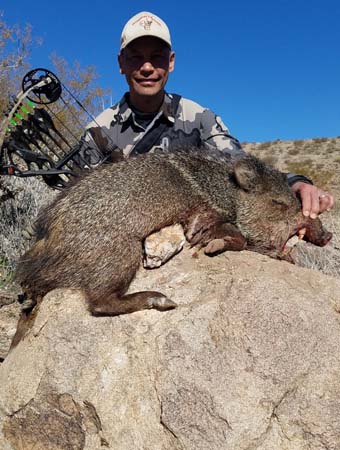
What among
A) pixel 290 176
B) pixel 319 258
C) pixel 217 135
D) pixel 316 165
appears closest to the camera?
pixel 290 176

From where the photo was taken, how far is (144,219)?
3.06 meters

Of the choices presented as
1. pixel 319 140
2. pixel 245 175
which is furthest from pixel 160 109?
pixel 319 140

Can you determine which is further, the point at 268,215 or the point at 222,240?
the point at 268,215

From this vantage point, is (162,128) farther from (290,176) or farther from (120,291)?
(120,291)

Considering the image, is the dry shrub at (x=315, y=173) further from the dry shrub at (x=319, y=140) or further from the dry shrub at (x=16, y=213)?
the dry shrub at (x=16, y=213)

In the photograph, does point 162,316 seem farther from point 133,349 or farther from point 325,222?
point 325,222

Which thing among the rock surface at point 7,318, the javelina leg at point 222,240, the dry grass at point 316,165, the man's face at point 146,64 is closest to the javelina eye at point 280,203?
the javelina leg at point 222,240

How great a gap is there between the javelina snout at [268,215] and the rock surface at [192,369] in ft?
1.43

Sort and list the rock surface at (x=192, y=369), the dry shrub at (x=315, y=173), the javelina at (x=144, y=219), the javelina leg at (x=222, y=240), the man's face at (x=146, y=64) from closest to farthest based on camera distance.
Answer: the rock surface at (x=192, y=369), the javelina at (x=144, y=219), the javelina leg at (x=222, y=240), the man's face at (x=146, y=64), the dry shrub at (x=315, y=173)

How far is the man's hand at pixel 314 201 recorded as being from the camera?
3414mm

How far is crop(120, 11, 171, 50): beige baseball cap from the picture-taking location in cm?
460

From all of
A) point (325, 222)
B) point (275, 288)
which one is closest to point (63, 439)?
point (275, 288)

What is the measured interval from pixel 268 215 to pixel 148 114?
2258mm

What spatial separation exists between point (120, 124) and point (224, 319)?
3149 mm
